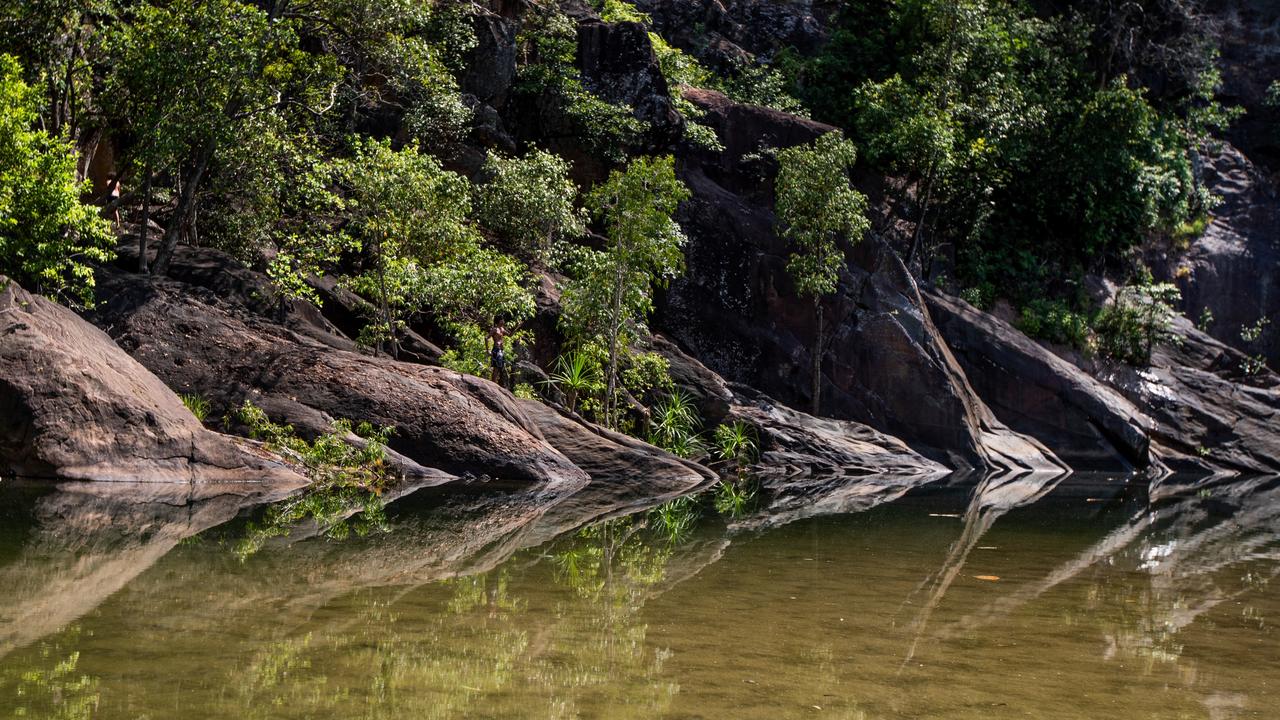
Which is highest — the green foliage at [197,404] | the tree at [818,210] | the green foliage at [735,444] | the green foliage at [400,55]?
the green foliage at [400,55]

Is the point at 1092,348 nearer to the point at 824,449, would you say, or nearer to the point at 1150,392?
the point at 1150,392

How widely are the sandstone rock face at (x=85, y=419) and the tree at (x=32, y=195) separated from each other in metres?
0.77

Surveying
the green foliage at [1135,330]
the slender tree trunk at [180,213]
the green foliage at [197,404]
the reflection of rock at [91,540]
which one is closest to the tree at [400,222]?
the slender tree trunk at [180,213]

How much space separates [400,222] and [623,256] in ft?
12.3

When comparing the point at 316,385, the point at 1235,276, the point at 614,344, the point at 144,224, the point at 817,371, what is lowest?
the point at 316,385

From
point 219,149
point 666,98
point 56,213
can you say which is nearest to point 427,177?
point 219,149

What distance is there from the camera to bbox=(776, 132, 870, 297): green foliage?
21828mm

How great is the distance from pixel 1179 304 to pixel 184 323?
29.6m

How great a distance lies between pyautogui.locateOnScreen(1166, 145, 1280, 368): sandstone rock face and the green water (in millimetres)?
26950

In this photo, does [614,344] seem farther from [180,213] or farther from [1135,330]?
[1135,330]

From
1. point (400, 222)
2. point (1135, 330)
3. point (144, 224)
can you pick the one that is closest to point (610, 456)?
point (400, 222)

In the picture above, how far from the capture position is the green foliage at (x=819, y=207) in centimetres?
2183

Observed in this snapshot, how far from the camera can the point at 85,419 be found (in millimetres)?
11289

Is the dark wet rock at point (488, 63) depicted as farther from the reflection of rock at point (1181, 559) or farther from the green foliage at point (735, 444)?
the reflection of rock at point (1181, 559)
